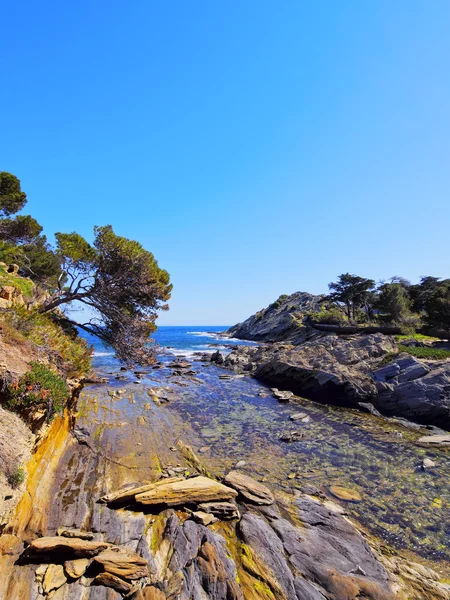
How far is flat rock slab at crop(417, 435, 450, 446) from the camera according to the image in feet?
55.0

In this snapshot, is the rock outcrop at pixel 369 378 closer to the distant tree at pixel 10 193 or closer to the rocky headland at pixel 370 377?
the rocky headland at pixel 370 377

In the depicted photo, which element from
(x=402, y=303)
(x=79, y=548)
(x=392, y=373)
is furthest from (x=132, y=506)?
(x=402, y=303)

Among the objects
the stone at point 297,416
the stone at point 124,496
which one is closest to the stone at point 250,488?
the stone at point 124,496

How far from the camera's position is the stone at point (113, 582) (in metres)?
5.70

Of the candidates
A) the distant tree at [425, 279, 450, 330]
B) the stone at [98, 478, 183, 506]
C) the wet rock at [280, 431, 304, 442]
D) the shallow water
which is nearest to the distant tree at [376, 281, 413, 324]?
the distant tree at [425, 279, 450, 330]

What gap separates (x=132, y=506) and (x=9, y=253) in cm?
2858

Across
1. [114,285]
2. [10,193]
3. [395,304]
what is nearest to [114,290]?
[114,285]

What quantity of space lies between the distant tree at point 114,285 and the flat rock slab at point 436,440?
57.5 ft

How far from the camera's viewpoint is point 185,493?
30.5ft

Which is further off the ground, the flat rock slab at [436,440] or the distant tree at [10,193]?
the distant tree at [10,193]

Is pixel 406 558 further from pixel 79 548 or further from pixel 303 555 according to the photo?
pixel 79 548

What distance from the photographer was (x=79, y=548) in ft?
21.3

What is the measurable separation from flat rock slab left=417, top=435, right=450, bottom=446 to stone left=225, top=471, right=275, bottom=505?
1231cm

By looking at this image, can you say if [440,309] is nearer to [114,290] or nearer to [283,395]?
[283,395]
